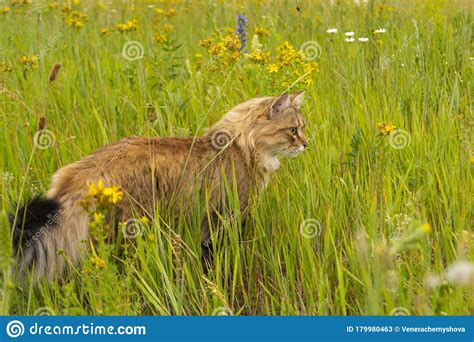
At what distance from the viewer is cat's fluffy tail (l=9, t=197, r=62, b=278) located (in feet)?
8.07

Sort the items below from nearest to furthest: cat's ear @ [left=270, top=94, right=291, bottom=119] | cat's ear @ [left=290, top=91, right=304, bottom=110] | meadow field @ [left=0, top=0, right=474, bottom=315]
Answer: meadow field @ [left=0, top=0, right=474, bottom=315]
cat's ear @ [left=270, top=94, right=291, bottom=119]
cat's ear @ [left=290, top=91, right=304, bottom=110]

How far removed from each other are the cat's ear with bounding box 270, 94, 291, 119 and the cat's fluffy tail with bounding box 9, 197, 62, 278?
133 cm

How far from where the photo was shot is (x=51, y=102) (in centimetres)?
423

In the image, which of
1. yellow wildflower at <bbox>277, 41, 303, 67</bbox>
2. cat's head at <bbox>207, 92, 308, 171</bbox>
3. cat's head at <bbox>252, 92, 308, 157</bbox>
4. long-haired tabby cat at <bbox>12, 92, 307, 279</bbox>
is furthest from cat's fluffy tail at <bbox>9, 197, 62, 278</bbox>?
yellow wildflower at <bbox>277, 41, 303, 67</bbox>

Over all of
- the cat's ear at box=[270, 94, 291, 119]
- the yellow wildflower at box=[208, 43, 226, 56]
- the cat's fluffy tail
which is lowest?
the cat's fluffy tail

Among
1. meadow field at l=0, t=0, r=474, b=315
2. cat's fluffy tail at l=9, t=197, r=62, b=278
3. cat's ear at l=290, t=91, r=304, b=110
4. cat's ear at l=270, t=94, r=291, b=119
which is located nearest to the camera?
meadow field at l=0, t=0, r=474, b=315

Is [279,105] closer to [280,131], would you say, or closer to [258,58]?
[280,131]

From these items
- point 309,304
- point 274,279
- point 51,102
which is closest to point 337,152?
point 274,279

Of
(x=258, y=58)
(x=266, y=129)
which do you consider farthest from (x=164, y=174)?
(x=258, y=58)

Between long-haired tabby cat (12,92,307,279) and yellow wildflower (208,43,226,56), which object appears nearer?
Result: long-haired tabby cat (12,92,307,279)

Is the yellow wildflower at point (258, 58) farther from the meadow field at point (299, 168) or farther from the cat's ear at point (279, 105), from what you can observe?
the cat's ear at point (279, 105)

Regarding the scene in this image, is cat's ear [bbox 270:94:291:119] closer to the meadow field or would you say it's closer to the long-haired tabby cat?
the long-haired tabby cat

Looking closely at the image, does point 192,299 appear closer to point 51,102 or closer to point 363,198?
point 363,198

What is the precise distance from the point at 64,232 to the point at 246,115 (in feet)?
4.04
